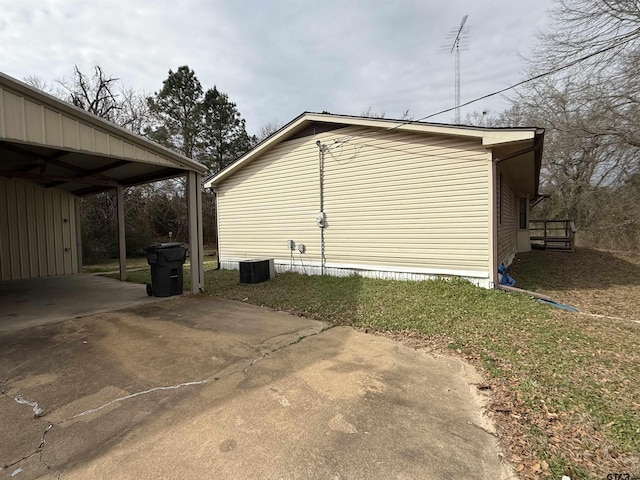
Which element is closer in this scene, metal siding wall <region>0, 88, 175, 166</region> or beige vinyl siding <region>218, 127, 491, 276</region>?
metal siding wall <region>0, 88, 175, 166</region>

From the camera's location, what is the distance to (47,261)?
35.0ft

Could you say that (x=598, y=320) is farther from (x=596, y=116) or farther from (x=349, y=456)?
(x=596, y=116)

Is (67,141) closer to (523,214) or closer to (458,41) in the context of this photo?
(458,41)

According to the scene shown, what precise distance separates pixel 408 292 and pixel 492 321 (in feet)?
5.90

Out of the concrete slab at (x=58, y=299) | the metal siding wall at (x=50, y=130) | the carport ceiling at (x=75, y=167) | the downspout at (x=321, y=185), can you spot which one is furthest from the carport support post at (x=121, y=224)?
the downspout at (x=321, y=185)

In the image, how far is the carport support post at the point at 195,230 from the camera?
7078 mm

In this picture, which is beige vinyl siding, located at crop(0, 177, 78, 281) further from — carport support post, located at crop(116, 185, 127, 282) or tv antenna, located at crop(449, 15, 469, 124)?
tv antenna, located at crop(449, 15, 469, 124)

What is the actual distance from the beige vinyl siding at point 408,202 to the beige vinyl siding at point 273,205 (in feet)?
1.94

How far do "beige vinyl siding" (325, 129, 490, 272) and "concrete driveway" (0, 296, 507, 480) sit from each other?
325 centimetres

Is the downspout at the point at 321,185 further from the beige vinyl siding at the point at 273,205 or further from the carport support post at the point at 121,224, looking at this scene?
the carport support post at the point at 121,224

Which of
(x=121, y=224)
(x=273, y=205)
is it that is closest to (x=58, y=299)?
(x=121, y=224)

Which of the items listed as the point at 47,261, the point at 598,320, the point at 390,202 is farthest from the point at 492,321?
the point at 47,261

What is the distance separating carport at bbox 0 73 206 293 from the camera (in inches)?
181

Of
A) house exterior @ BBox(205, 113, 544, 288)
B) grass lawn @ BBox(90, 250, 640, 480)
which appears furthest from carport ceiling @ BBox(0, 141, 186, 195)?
grass lawn @ BBox(90, 250, 640, 480)
